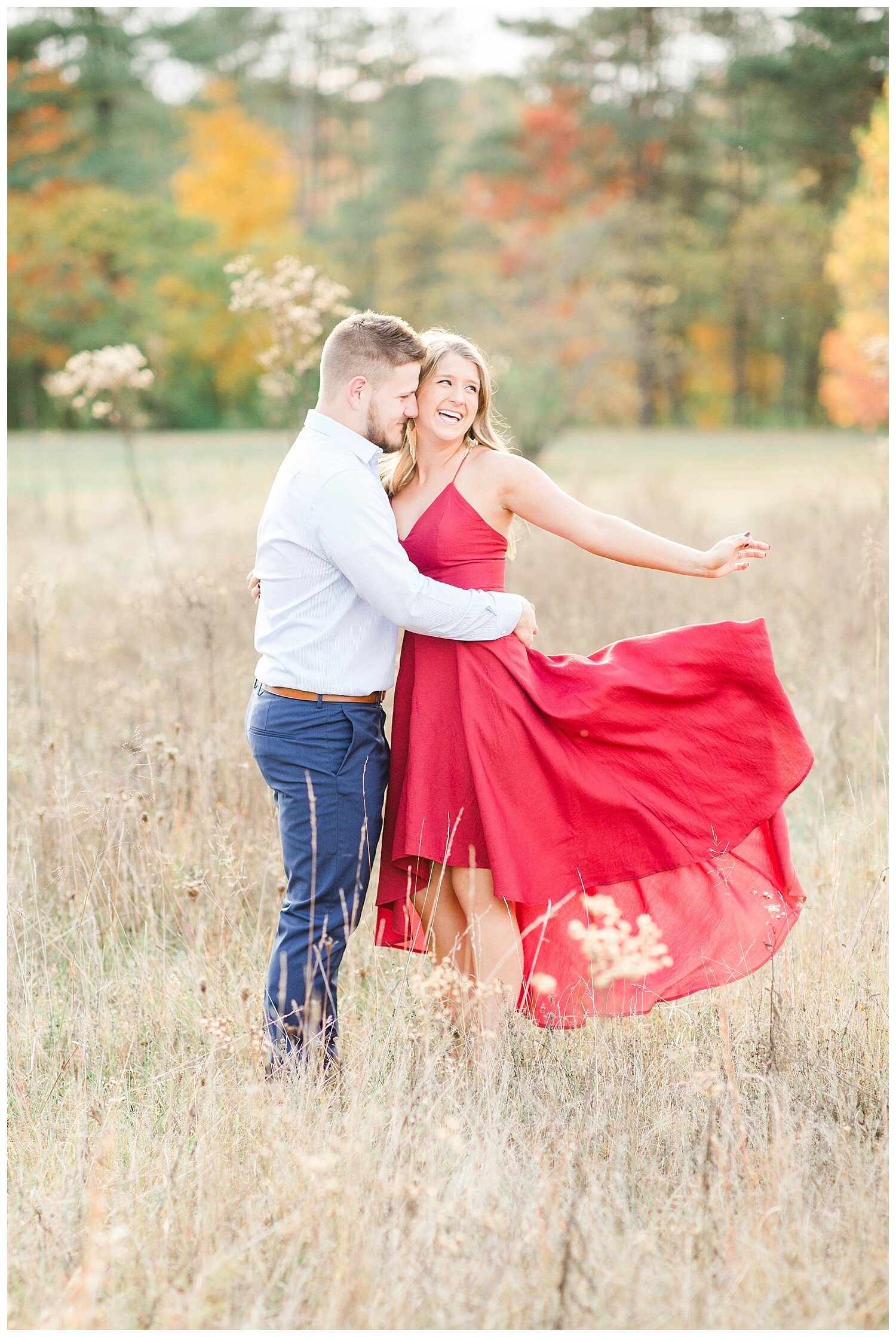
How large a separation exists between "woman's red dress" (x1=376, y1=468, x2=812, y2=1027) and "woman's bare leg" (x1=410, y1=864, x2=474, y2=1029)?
0.14 ft

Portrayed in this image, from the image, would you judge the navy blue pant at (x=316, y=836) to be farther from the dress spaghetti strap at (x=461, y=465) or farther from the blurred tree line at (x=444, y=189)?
the blurred tree line at (x=444, y=189)

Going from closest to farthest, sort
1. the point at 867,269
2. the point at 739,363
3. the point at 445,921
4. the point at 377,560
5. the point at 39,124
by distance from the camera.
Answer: the point at 377,560
the point at 445,921
the point at 867,269
the point at 39,124
the point at 739,363

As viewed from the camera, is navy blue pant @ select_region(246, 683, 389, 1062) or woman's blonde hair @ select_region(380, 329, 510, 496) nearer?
navy blue pant @ select_region(246, 683, 389, 1062)

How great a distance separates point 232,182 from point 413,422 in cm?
3468

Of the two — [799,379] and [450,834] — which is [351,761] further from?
[799,379]

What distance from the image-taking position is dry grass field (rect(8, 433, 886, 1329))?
231cm

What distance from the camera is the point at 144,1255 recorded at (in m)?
2.40

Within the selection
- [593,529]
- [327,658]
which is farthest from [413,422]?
[327,658]

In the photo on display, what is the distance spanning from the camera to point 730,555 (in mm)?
3287

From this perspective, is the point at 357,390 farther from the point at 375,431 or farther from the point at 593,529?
the point at 593,529

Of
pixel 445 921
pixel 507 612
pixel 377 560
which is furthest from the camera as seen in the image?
pixel 445 921

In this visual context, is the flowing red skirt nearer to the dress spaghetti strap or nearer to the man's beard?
the dress spaghetti strap

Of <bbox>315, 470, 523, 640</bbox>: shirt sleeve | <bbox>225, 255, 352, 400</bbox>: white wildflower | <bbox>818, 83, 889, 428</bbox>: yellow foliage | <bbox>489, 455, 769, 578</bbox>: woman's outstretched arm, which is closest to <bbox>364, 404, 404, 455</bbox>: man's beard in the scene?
<bbox>315, 470, 523, 640</bbox>: shirt sleeve

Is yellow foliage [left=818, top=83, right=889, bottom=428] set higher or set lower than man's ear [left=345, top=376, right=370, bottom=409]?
A: higher
